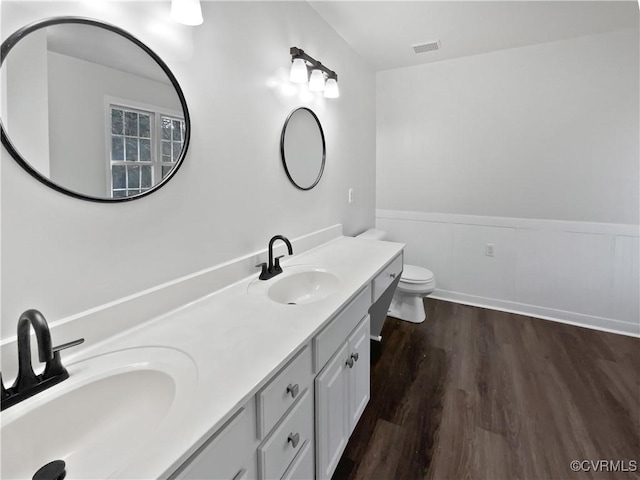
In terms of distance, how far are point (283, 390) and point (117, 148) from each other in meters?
0.90

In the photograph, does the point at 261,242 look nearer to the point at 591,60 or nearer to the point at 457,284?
the point at 457,284

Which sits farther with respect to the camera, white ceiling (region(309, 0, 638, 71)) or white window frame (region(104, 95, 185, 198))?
white ceiling (region(309, 0, 638, 71))

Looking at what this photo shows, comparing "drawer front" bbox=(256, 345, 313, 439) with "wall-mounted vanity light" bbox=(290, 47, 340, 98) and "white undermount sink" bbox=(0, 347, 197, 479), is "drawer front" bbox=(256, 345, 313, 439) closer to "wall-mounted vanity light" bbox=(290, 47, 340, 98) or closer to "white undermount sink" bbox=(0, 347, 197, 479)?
"white undermount sink" bbox=(0, 347, 197, 479)

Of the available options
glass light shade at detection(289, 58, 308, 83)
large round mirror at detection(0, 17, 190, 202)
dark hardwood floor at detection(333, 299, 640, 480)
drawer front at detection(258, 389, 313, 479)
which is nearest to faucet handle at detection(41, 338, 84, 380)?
large round mirror at detection(0, 17, 190, 202)

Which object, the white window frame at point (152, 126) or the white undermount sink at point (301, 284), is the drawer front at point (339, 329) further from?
the white window frame at point (152, 126)

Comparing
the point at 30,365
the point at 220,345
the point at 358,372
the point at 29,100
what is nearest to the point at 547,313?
the point at 358,372

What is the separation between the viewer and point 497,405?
6.04ft

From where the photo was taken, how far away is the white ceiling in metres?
2.06

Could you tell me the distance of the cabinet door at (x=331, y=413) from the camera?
119 cm

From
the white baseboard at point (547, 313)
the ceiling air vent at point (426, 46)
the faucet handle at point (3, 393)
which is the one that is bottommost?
the white baseboard at point (547, 313)

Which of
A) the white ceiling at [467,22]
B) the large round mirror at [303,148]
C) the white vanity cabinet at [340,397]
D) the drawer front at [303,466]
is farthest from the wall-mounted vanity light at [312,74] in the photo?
the drawer front at [303,466]

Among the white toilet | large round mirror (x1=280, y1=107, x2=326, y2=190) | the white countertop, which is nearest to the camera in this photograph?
the white countertop

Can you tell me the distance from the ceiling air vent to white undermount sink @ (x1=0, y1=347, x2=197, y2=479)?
284cm

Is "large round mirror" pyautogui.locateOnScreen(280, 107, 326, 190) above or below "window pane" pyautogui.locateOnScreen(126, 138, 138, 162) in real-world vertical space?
above
